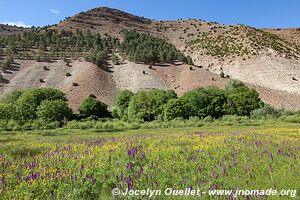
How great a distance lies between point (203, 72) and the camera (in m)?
99.8

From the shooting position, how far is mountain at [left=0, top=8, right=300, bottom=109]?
276ft

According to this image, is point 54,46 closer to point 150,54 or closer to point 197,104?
point 150,54

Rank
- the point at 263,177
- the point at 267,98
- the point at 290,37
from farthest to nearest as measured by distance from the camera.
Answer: the point at 290,37
the point at 267,98
the point at 263,177

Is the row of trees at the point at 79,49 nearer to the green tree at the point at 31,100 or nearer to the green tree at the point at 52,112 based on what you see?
the green tree at the point at 31,100

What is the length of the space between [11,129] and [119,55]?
76852mm

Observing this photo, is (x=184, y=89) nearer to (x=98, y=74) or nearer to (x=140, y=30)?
(x=98, y=74)

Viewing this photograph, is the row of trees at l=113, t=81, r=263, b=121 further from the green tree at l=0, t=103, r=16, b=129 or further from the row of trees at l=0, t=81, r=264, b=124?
the green tree at l=0, t=103, r=16, b=129

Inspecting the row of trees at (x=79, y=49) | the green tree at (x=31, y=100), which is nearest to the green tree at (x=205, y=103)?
the green tree at (x=31, y=100)

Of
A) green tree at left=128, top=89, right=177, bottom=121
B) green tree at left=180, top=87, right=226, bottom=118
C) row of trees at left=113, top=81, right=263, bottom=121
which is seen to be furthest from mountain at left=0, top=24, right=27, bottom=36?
green tree at left=180, top=87, right=226, bottom=118

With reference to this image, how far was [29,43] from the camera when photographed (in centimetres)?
11525

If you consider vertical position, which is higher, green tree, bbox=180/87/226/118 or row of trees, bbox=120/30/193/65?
row of trees, bbox=120/30/193/65

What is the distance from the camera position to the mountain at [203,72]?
84000mm

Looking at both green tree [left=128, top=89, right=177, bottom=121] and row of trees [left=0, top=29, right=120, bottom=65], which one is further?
row of trees [left=0, top=29, right=120, bottom=65]

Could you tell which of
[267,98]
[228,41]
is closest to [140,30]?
[228,41]
